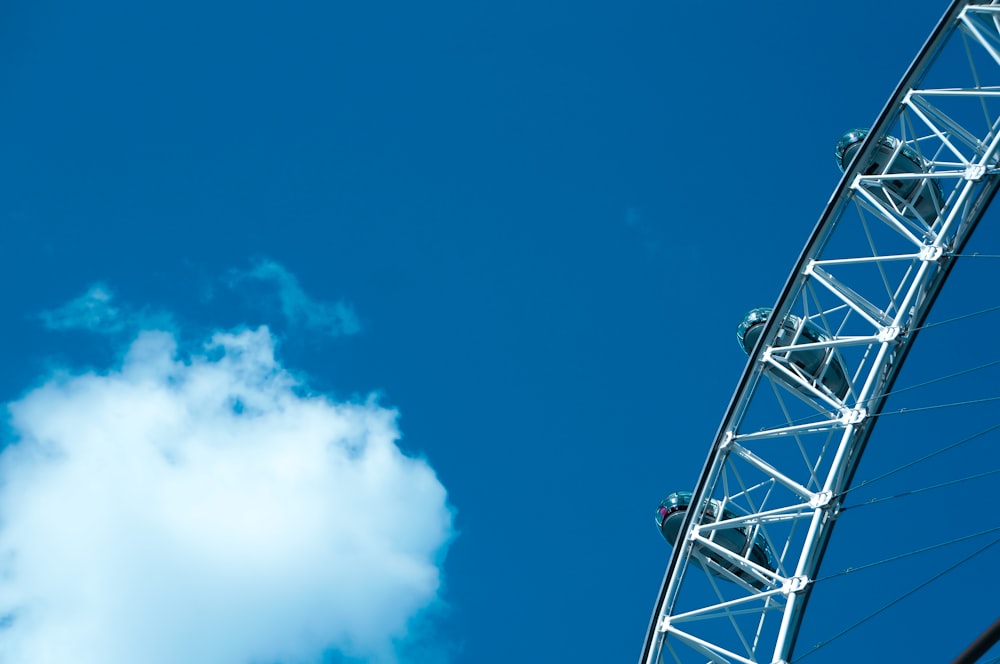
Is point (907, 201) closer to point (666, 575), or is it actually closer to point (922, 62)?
point (922, 62)

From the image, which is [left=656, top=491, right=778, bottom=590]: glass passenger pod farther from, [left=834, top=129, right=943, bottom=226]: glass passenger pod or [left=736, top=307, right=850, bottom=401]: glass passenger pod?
[left=834, top=129, right=943, bottom=226]: glass passenger pod

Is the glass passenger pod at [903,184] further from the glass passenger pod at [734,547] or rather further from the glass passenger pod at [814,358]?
the glass passenger pod at [734,547]

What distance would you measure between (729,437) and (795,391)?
1.81m

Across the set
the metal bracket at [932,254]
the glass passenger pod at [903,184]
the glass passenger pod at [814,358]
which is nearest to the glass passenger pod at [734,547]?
the glass passenger pod at [814,358]

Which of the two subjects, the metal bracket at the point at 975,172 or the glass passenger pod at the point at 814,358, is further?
the glass passenger pod at the point at 814,358

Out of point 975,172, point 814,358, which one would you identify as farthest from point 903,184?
point 814,358

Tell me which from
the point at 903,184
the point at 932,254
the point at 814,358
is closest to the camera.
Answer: the point at 932,254

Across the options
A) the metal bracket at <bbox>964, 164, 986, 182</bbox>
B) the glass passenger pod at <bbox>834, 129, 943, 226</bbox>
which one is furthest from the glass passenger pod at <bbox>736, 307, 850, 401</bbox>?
the metal bracket at <bbox>964, 164, 986, 182</bbox>

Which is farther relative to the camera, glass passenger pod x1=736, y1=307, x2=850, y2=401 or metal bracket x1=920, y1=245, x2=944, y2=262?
glass passenger pod x1=736, y1=307, x2=850, y2=401

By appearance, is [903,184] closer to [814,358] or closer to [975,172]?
[975,172]

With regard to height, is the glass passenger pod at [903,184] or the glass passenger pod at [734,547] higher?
the glass passenger pod at [903,184]

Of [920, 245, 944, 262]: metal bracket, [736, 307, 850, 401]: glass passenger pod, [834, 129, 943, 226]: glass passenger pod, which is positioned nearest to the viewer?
[920, 245, 944, 262]: metal bracket

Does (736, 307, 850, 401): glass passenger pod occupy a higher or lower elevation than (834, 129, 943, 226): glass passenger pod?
lower

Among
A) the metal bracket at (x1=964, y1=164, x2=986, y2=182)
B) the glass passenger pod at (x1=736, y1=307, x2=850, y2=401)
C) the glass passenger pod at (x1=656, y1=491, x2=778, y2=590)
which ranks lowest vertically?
the glass passenger pod at (x1=656, y1=491, x2=778, y2=590)
